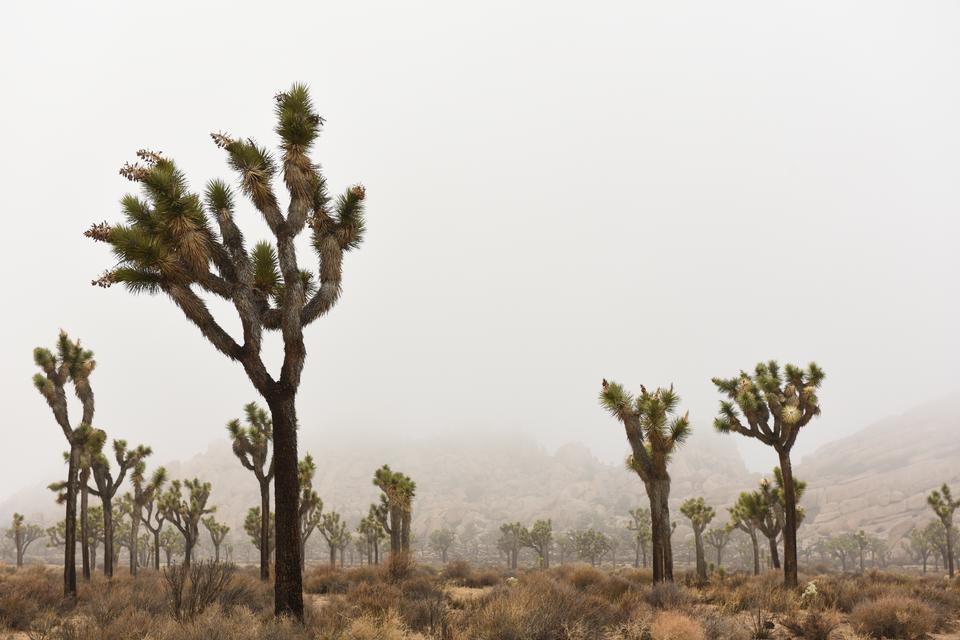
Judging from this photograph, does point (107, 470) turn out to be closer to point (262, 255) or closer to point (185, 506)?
point (185, 506)

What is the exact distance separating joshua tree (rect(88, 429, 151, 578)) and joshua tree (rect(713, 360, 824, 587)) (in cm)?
2576

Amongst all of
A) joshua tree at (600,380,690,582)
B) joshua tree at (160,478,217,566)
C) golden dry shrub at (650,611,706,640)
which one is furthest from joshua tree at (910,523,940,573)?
joshua tree at (160,478,217,566)

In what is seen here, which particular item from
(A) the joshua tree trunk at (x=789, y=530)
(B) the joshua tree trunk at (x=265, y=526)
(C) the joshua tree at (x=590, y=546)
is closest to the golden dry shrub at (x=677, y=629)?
(A) the joshua tree trunk at (x=789, y=530)

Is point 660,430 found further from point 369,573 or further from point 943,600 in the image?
point 369,573

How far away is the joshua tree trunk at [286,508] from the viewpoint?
33.9 feet

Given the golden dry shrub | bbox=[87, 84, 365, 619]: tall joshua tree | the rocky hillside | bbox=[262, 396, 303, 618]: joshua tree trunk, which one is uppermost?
bbox=[87, 84, 365, 619]: tall joshua tree

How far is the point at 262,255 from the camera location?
41.7 ft

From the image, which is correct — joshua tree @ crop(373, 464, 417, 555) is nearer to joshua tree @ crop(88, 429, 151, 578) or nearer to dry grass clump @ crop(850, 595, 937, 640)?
joshua tree @ crop(88, 429, 151, 578)

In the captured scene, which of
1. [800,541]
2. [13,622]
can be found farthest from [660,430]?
[800,541]

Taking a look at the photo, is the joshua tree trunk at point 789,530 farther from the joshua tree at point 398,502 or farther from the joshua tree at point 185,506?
the joshua tree at point 185,506

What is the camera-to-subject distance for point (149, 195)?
1068cm

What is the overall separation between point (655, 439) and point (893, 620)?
792 centimetres

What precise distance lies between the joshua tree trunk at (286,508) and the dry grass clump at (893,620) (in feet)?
39.6

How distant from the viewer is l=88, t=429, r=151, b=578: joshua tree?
22.8m
